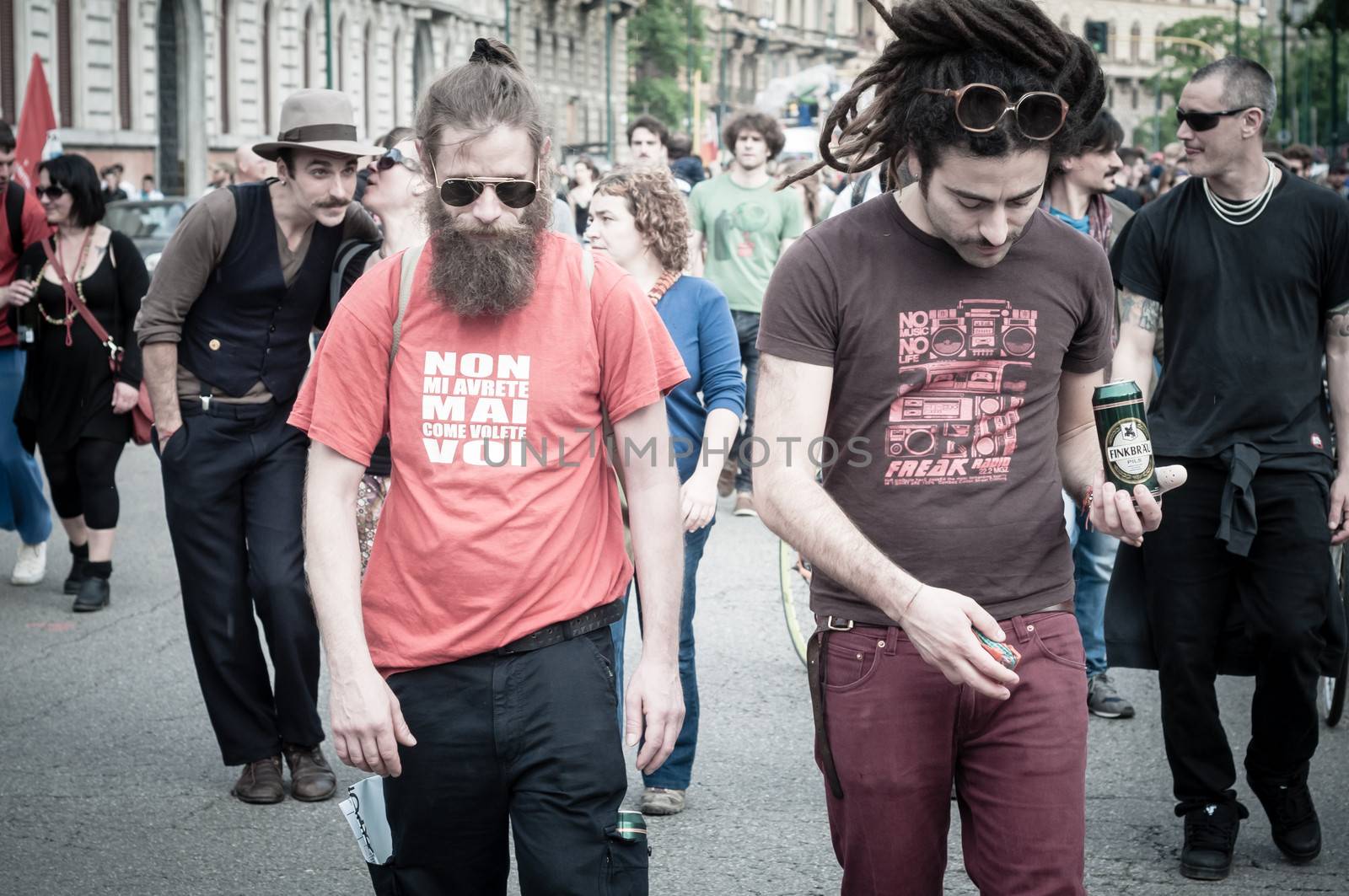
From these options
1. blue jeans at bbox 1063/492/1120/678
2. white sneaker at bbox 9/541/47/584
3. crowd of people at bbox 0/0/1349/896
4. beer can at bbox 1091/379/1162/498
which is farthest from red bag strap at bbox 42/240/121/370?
beer can at bbox 1091/379/1162/498

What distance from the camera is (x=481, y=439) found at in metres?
3.14

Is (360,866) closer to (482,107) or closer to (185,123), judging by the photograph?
(482,107)

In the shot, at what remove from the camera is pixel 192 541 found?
555 centimetres

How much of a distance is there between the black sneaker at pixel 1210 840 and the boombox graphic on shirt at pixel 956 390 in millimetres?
2215

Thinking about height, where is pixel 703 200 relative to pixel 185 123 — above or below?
below

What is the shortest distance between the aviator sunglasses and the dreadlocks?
0.02 m

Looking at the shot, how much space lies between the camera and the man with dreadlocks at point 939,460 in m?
3.01

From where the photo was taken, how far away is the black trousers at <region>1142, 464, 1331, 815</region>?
4812 mm

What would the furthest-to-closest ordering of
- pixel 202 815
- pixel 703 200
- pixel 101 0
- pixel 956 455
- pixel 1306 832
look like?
1. pixel 101 0
2. pixel 703 200
3. pixel 202 815
4. pixel 1306 832
5. pixel 956 455

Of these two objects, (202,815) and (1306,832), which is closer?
(1306,832)

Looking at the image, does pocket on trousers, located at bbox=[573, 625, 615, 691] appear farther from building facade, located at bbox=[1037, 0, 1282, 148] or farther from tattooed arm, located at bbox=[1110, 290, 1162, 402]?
building facade, located at bbox=[1037, 0, 1282, 148]

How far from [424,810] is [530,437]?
706 millimetres

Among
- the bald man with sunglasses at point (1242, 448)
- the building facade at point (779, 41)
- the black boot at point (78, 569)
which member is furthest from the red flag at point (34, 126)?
the building facade at point (779, 41)

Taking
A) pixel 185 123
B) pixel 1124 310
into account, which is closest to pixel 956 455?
pixel 1124 310
